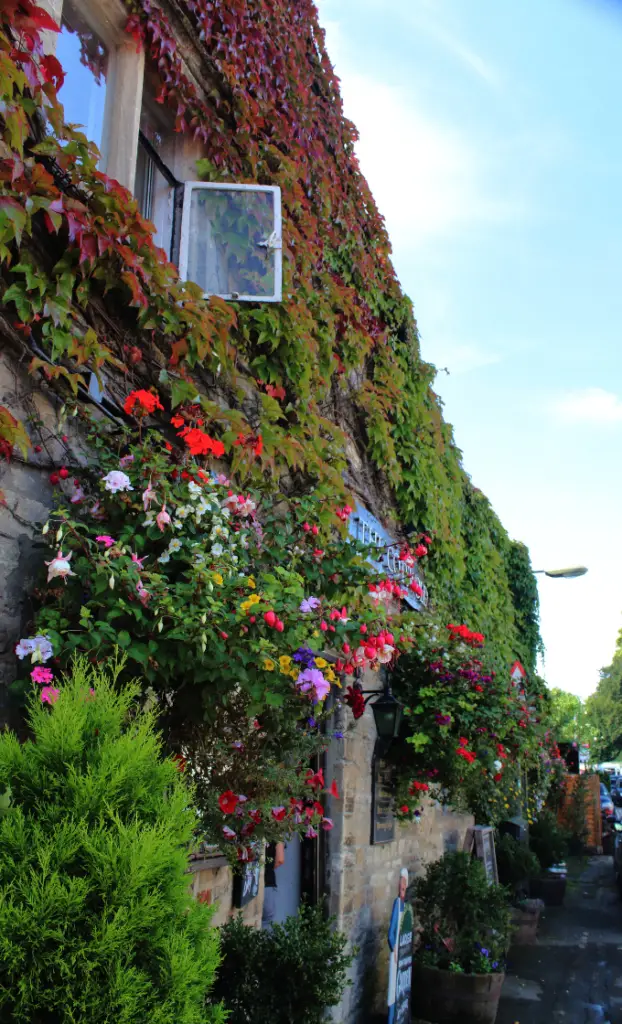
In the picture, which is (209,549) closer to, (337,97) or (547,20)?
(547,20)

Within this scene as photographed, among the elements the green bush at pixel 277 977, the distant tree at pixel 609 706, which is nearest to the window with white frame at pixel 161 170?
the green bush at pixel 277 977

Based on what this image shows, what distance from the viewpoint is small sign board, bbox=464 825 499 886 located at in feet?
29.3

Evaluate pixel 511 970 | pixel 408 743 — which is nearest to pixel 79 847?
pixel 408 743

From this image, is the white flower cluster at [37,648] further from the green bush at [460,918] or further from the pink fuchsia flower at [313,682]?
the green bush at [460,918]

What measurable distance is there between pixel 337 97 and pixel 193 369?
4172mm

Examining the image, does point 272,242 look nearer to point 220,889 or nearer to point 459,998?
point 220,889

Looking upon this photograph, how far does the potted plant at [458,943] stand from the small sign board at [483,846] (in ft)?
6.15

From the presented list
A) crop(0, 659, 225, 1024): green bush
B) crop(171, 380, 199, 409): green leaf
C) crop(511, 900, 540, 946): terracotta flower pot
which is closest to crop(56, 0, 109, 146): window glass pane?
crop(171, 380, 199, 409): green leaf

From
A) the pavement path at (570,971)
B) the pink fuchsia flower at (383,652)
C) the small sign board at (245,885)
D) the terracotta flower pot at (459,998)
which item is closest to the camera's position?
the pink fuchsia flower at (383,652)

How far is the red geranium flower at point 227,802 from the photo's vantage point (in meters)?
3.47

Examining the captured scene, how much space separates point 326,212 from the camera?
6.41 m

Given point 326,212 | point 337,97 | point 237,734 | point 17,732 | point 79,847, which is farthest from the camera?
point 337,97

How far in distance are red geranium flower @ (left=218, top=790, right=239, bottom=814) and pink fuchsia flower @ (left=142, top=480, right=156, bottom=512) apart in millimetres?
1287

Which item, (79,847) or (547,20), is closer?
(547,20)
